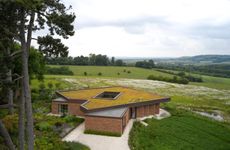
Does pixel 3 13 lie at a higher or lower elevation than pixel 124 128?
higher

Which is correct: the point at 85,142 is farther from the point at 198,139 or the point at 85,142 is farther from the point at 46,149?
the point at 198,139

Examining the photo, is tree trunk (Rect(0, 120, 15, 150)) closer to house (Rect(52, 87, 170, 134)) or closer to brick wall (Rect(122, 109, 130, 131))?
house (Rect(52, 87, 170, 134))

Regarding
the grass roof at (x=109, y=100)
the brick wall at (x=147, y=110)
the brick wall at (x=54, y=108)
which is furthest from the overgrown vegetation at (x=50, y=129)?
the brick wall at (x=147, y=110)

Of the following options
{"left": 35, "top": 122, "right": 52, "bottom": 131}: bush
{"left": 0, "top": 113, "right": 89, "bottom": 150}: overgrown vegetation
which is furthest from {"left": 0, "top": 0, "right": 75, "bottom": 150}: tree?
{"left": 35, "top": 122, "right": 52, "bottom": 131}: bush

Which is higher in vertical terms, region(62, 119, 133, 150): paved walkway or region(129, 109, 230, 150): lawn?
region(62, 119, 133, 150): paved walkway

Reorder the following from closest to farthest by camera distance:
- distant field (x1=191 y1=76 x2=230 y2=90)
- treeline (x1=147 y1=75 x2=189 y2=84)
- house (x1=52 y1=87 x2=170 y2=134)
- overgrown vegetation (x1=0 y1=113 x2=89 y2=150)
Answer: overgrown vegetation (x1=0 y1=113 x2=89 y2=150) < house (x1=52 y1=87 x2=170 y2=134) < distant field (x1=191 y1=76 x2=230 y2=90) < treeline (x1=147 y1=75 x2=189 y2=84)

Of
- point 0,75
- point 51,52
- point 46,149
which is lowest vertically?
point 46,149

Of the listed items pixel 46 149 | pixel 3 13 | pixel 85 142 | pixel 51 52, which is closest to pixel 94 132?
pixel 85 142
